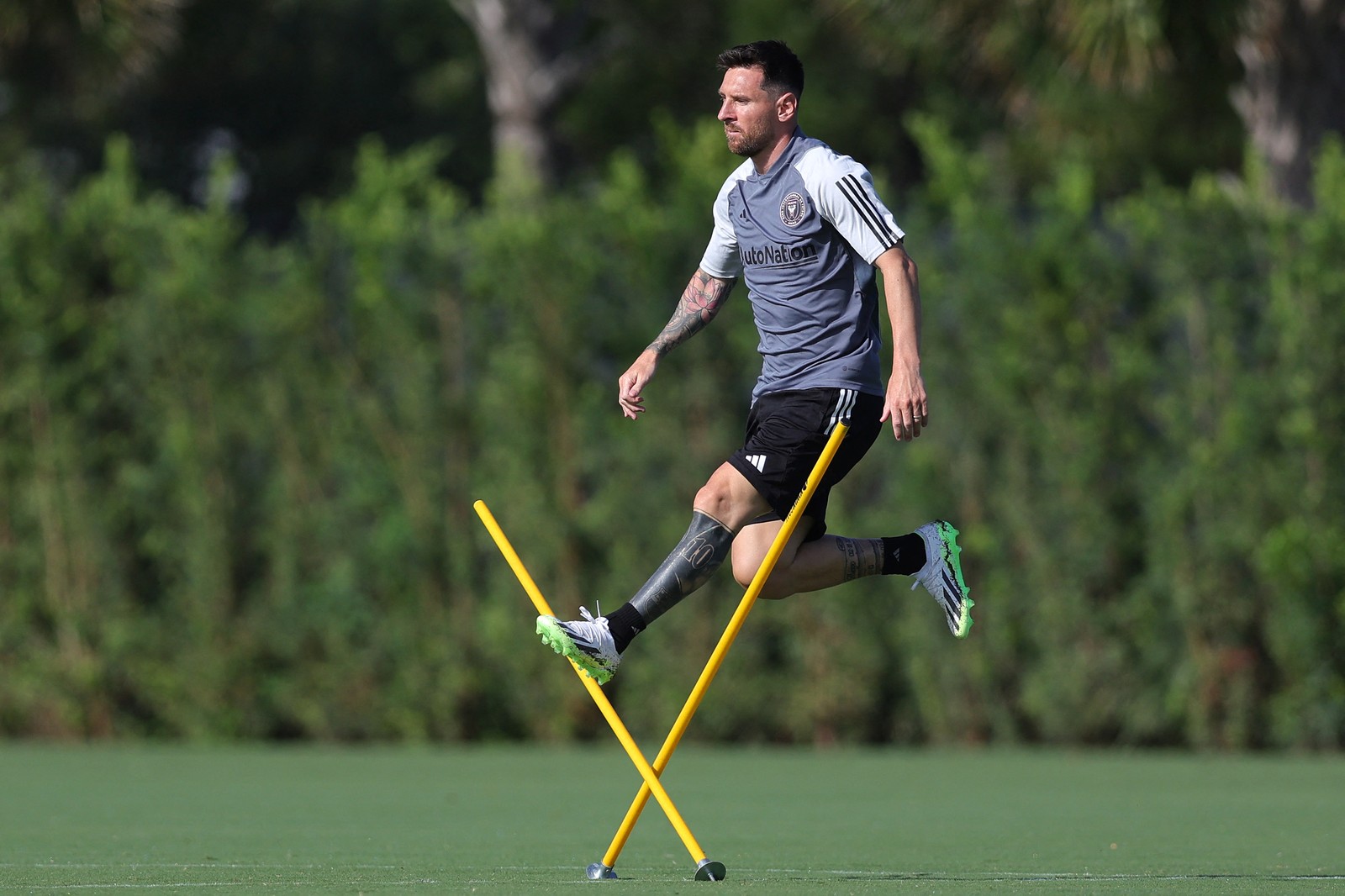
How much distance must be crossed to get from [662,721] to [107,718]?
407cm

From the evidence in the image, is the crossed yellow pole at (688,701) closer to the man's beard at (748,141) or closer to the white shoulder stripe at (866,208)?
the white shoulder stripe at (866,208)

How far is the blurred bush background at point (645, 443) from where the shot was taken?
1203cm

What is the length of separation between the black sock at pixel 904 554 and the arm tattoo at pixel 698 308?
99 centimetres

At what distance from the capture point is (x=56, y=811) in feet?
28.6

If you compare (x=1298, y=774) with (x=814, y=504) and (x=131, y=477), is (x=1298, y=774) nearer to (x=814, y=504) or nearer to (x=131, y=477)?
(x=814, y=504)

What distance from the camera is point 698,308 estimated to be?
22.8 feet

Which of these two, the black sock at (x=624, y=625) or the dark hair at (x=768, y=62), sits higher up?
the dark hair at (x=768, y=62)

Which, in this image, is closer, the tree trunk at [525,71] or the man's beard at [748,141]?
the man's beard at [748,141]

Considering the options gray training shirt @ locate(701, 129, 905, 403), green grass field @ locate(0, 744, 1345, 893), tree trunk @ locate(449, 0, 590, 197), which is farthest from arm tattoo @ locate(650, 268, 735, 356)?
tree trunk @ locate(449, 0, 590, 197)

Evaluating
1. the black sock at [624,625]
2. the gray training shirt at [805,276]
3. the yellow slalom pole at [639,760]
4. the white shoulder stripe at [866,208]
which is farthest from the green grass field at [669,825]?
the white shoulder stripe at [866,208]

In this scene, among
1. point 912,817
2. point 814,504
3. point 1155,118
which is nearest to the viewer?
point 814,504

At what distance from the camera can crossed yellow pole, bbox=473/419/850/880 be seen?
5.80 m

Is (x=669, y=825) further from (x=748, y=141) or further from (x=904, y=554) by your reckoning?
(x=748, y=141)

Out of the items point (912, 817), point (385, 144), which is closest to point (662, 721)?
point (912, 817)
